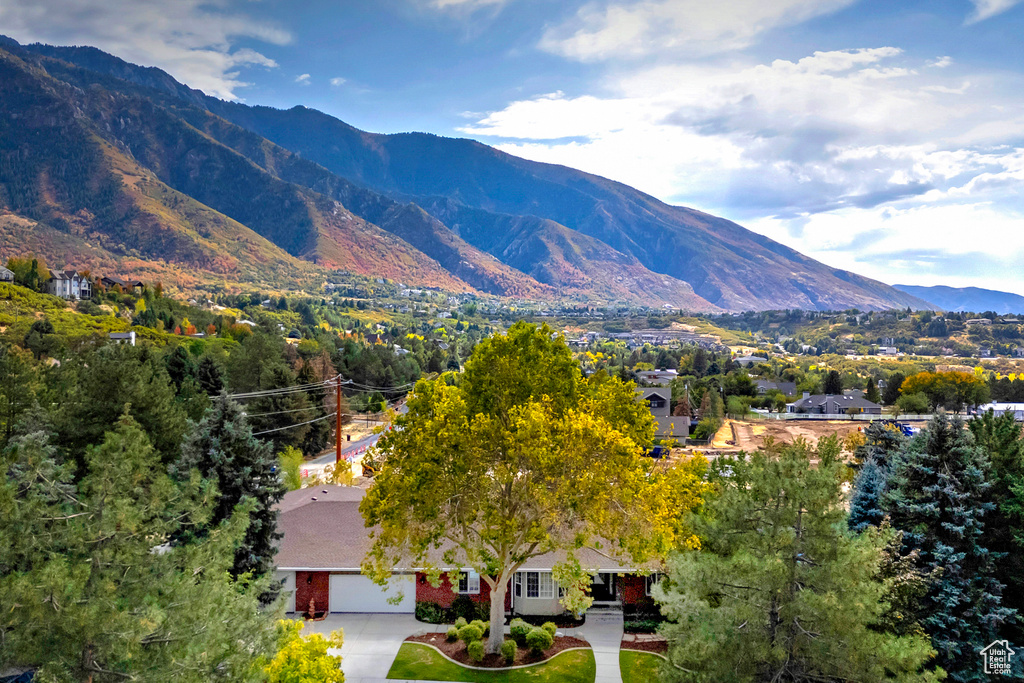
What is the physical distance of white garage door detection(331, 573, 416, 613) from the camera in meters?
24.2

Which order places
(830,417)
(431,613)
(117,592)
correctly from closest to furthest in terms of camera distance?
(117,592)
(431,613)
(830,417)

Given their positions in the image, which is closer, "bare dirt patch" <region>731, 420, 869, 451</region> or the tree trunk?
the tree trunk

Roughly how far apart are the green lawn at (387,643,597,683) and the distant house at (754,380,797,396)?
91.7 meters

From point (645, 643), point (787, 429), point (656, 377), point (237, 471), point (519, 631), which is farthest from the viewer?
point (656, 377)

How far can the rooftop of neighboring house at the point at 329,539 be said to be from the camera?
78.8 ft

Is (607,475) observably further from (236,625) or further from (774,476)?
(236,625)

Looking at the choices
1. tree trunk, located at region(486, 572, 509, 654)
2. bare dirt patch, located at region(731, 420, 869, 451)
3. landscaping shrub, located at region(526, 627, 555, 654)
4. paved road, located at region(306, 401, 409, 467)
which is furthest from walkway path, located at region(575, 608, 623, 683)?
bare dirt patch, located at region(731, 420, 869, 451)

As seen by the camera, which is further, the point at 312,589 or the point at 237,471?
the point at 312,589

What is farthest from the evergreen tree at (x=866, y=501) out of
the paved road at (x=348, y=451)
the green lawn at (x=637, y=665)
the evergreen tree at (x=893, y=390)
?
the evergreen tree at (x=893, y=390)

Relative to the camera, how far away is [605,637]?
22.3 m

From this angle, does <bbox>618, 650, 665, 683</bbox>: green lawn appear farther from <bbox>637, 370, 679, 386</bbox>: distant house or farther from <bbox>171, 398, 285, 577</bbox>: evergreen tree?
<bbox>637, 370, 679, 386</bbox>: distant house

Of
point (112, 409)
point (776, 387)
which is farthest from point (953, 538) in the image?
point (776, 387)

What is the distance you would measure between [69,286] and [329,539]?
114944 millimetres

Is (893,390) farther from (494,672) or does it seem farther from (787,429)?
(494,672)
